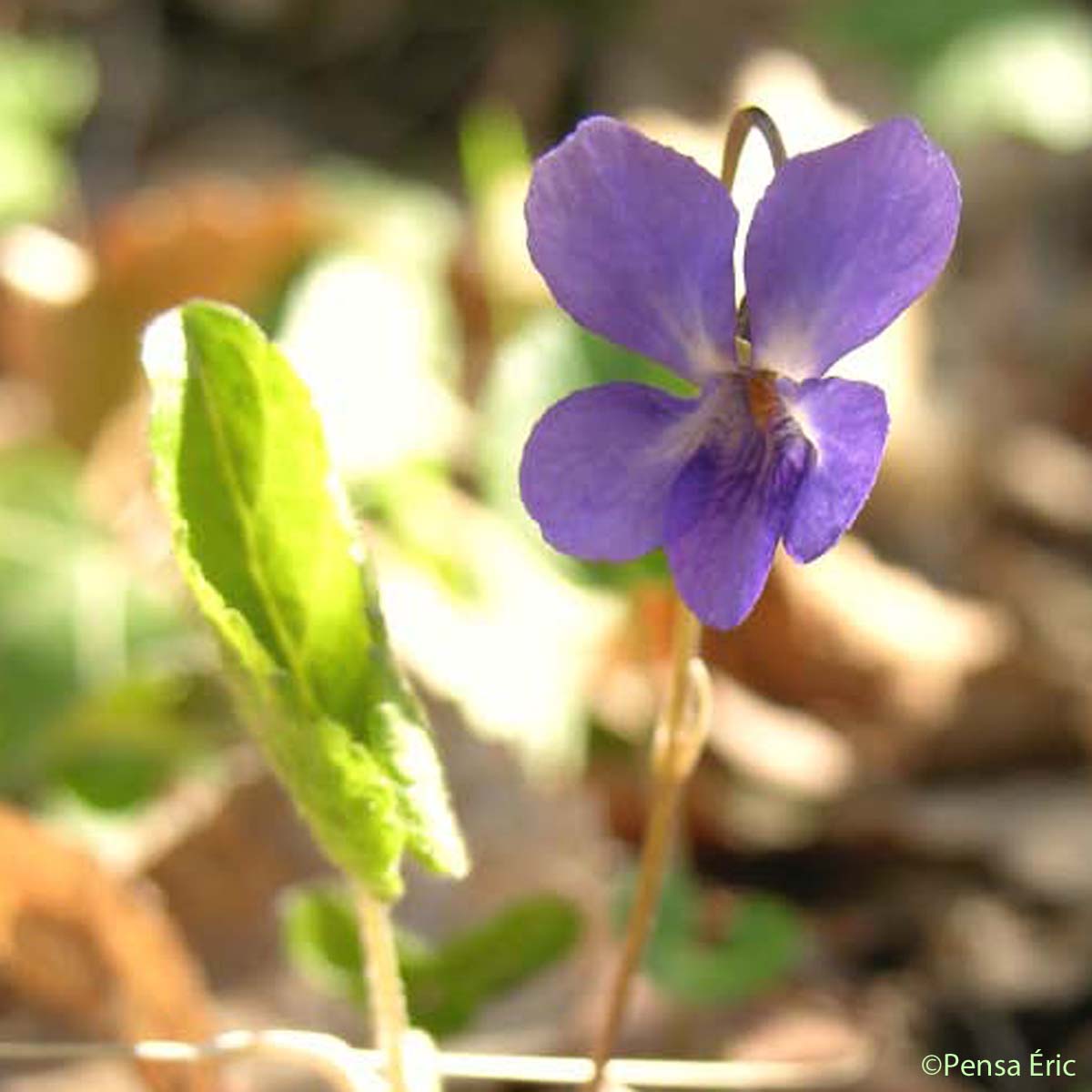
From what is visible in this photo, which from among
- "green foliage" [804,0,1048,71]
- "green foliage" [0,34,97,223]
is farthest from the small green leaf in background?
"green foliage" [804,0,1048,71]

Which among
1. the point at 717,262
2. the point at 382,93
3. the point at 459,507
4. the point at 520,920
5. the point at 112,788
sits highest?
the point at 382,93

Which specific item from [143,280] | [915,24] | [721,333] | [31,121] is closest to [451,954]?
[721,333]

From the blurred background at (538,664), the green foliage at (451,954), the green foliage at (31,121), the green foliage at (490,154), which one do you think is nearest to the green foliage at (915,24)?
the blurred background at (538,664)

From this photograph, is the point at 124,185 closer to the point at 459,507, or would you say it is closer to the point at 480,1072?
the point at 459,507

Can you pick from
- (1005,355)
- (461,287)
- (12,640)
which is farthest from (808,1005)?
(1005,355)

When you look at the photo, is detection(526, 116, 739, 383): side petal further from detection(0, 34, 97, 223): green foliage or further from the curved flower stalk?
detection(0, 34, 97, 223): green foliage

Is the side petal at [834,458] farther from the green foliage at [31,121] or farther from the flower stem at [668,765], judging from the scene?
the green foliage at [31,121]
